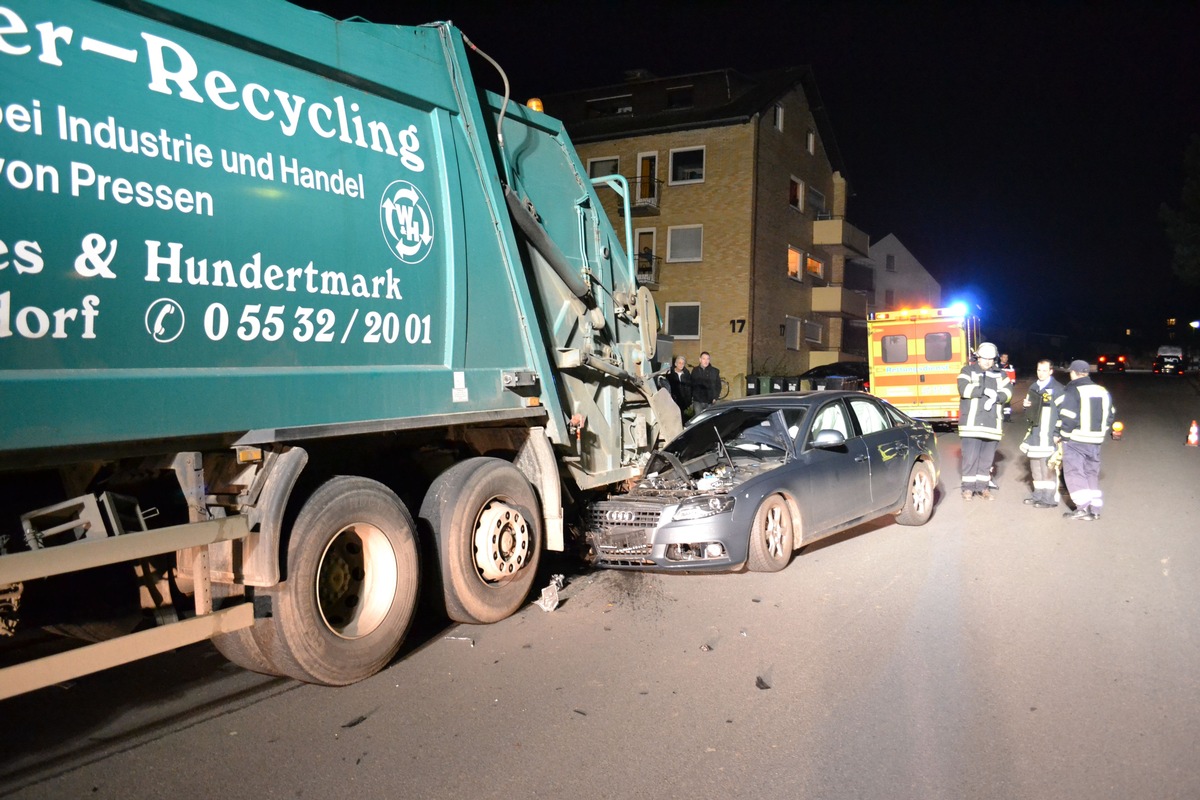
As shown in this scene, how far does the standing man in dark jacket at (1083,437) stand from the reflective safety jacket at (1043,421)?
7.6 inches

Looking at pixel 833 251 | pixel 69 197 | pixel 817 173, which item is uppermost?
pixel 817 173

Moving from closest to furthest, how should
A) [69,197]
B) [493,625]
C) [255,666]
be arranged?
[69,197], [255,666], [493,625]

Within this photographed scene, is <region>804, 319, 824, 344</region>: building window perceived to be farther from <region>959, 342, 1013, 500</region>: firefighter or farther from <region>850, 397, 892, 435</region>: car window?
<region>850, 397, 892, 435</region>: car window

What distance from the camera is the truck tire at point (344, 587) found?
4629mm

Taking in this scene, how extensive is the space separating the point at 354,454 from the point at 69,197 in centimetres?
229

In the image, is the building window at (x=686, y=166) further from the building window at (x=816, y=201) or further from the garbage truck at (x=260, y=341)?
the garbage truck at (x=260, y=341)

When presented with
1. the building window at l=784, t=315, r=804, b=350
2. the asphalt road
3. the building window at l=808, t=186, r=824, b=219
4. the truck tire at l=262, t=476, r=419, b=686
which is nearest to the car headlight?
the asphalt road

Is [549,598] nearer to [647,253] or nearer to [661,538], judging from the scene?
[661,538]

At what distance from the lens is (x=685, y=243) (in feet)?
109

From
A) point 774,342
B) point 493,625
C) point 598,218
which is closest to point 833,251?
point 774,342

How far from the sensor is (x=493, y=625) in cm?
609

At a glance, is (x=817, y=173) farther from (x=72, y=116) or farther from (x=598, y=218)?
(x=72, y=116)

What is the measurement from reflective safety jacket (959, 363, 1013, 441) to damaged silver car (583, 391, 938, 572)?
1.91 metres

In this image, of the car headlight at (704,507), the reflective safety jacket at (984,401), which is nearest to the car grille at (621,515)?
the car headlight at (704,507)
